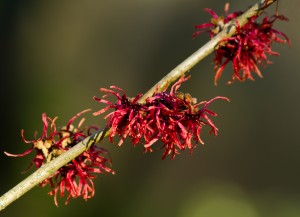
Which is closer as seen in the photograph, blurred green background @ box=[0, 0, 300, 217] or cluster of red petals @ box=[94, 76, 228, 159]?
cluster of red petals @ box=[94, 76, 228, 159]

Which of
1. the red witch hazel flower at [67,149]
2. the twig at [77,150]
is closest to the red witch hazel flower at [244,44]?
the twig at [77,150]

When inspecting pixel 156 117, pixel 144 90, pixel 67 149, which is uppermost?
pixel 144 90

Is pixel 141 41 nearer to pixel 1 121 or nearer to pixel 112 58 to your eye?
pixel 112 58

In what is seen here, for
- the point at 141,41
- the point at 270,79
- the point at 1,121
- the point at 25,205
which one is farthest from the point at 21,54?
the point at 270,79

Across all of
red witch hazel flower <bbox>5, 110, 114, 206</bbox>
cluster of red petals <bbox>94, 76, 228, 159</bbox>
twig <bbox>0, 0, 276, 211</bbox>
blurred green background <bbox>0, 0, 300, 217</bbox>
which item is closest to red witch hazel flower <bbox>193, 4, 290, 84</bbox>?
twig <bbox>0, 0, 276, 211</bbox>

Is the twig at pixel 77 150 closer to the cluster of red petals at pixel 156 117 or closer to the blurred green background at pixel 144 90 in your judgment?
the cluster of red petals at pixel 156 117

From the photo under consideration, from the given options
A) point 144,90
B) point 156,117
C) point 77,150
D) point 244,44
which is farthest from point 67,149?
point 144,90

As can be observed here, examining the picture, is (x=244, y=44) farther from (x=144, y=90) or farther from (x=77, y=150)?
(x=144, y=90)

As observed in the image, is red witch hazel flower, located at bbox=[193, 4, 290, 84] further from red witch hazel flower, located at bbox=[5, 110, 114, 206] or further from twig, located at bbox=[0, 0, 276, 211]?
red witch hazel flower, located at bbox=[5, 110, 114, 206]

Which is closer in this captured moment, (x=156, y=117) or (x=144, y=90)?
(x=156, y=117)
